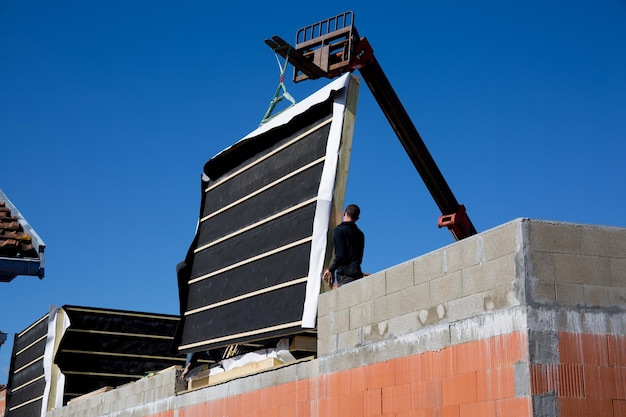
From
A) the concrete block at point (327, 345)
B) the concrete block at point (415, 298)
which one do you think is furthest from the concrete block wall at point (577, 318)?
the concrete block at point (327, 345)

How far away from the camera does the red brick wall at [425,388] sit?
7.60 m

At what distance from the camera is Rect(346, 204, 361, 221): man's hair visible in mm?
10984

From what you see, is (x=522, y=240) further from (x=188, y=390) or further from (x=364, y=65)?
(x=364, y=65)

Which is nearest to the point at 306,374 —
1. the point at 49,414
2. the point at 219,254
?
the point at 219,254

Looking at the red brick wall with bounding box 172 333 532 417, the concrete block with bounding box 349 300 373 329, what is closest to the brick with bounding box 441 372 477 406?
the red brick wall with bounding box 172 333 532 417

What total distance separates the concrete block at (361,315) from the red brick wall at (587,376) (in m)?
2.71

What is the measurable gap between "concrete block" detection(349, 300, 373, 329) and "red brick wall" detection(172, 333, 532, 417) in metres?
0.52

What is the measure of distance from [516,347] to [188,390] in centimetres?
762

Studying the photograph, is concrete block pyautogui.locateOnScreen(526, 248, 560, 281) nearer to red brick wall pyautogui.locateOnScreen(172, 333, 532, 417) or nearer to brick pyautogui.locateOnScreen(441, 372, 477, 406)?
red brick wall pyautogui.locateOnScreen(172, 333, 532, 417)

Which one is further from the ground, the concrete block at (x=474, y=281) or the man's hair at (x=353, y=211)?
the man's hair at (x=353, y=211)

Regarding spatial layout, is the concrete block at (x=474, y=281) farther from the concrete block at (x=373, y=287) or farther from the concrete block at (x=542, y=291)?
the concrete block at (x=373, y=287)

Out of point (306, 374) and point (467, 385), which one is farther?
point (306, 374)

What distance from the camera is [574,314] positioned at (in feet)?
25.4

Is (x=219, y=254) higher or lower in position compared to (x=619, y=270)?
higher
